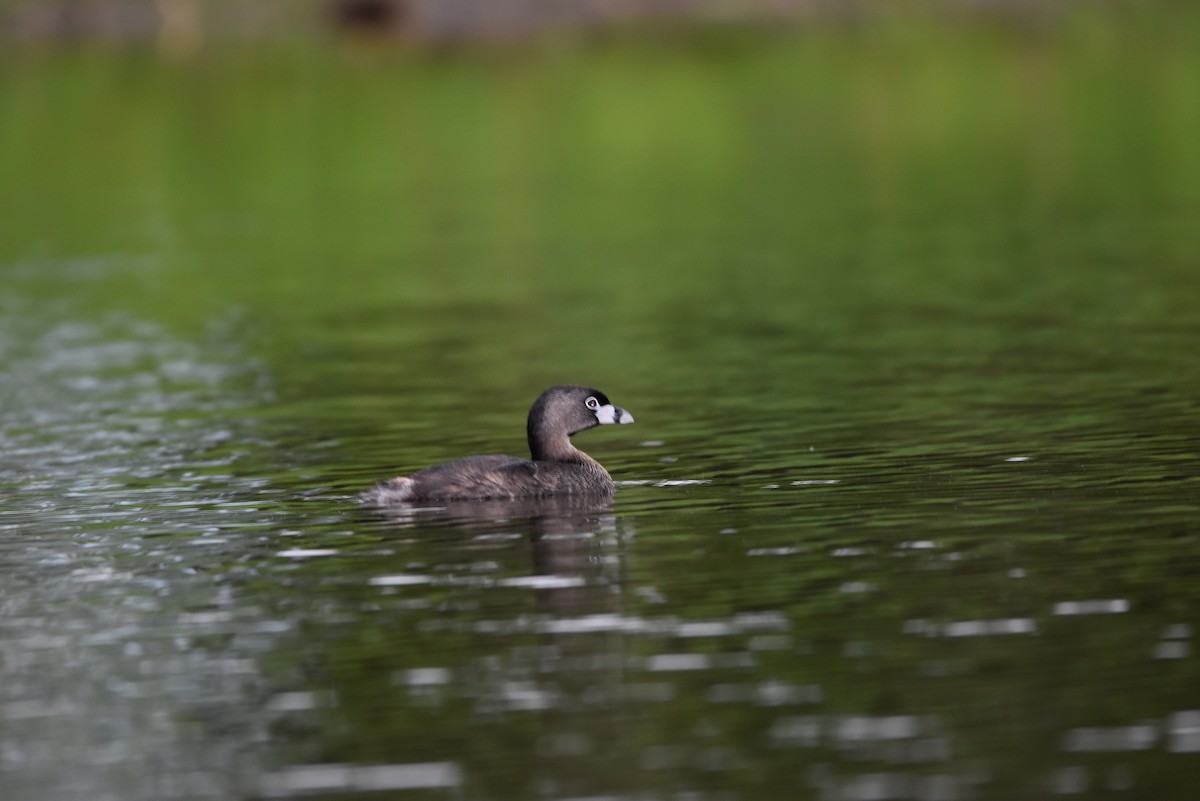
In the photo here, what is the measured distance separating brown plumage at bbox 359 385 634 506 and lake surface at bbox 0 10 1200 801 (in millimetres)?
355

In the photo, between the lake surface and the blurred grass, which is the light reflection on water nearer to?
the lake surface

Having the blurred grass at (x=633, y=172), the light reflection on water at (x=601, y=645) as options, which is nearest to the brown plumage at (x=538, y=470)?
the light reflection on water at (x=601, y=645)

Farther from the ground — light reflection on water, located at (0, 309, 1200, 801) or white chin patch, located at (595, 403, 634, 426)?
white chin patch, located at (595, 403, 634, 426)

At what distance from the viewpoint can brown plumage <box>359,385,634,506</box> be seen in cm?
1711

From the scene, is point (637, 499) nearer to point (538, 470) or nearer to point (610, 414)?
point (538, 470)

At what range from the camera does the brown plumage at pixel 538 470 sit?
17.1 m

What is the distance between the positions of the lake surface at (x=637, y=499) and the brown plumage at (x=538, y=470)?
36 centimetres

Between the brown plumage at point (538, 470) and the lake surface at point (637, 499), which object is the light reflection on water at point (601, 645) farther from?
the brown plumage at point (538, 470)

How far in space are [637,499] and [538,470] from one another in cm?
76

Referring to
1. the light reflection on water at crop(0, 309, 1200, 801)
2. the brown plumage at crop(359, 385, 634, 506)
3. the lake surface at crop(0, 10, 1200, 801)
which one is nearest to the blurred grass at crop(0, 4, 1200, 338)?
the lake surface at crop(0, 10, 1200, 801)

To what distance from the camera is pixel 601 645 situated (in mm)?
12586

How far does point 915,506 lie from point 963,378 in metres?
7.66

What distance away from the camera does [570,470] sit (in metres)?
17.4

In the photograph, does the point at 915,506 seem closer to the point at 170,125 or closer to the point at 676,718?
the point at 676,718
